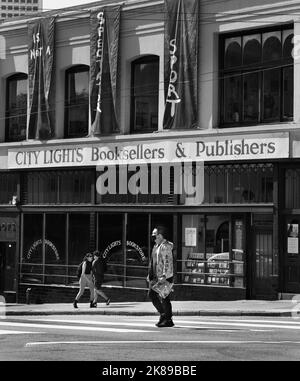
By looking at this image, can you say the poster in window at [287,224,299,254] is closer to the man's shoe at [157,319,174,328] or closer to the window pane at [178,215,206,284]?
the window pane at [178,215,206,284]

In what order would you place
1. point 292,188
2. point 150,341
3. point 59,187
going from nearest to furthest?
1. point 150,341
2. point 292,188
3. point 59,187

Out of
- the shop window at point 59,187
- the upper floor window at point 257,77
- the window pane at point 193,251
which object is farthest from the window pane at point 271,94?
the shop window at point 59,187

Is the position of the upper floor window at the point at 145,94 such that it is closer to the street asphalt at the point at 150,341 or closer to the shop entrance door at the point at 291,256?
the shop entrance door at the point at 291,256

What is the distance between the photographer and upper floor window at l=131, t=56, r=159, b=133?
89.3 feet

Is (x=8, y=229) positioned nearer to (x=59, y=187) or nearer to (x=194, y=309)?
(x=59, y=187)

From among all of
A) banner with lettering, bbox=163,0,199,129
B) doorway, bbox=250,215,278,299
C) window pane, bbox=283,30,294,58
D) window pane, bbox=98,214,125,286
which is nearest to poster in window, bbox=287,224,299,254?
doorway, bbox=250,215,278,299

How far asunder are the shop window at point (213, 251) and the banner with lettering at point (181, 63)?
120 inches

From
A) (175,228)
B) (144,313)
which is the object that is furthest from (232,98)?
(144,313)

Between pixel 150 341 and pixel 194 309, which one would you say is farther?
pixel 194 309

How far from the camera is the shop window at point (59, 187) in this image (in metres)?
28.6

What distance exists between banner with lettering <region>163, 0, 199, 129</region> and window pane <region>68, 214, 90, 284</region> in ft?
15.5

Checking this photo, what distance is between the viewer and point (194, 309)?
22.1m

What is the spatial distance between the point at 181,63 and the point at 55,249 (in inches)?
316

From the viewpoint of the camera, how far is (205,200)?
25672 millimetres
